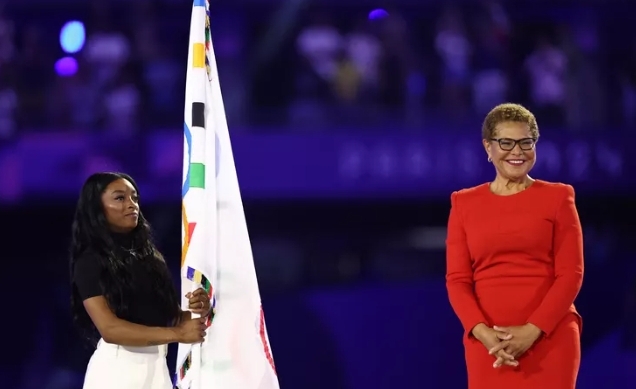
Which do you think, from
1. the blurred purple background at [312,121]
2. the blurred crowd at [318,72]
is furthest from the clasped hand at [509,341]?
the blurred crowd at [318,72]

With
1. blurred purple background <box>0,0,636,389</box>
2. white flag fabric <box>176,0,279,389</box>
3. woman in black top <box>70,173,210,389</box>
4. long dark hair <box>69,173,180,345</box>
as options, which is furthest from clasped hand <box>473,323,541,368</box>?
blurred purple background <box>0,0,636,389</box>

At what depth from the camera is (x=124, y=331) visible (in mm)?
3115

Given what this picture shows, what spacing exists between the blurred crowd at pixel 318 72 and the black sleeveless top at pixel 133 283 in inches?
161

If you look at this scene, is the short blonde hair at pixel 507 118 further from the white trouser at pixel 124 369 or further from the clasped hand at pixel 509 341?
the white trouser at pixel 124 369

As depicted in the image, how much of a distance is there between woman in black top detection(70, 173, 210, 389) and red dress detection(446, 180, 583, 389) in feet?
2.77

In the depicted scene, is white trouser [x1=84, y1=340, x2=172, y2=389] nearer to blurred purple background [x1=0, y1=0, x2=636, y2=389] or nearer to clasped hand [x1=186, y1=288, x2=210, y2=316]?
clasped hand [x1=186, y1=288, x2=210, y2=316]

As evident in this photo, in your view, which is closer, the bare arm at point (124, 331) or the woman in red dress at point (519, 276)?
the woman in red dress at point (519, 276)

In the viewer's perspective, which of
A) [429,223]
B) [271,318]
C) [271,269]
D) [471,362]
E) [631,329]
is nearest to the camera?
[471,362]

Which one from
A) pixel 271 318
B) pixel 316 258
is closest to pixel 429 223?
pixel 316 258

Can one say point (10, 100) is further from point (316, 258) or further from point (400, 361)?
point (400, 361)

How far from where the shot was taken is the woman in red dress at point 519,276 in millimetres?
2965

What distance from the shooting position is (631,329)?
4.62 m

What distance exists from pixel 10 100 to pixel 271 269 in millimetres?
2280

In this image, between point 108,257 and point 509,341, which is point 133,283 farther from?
point 509,341
